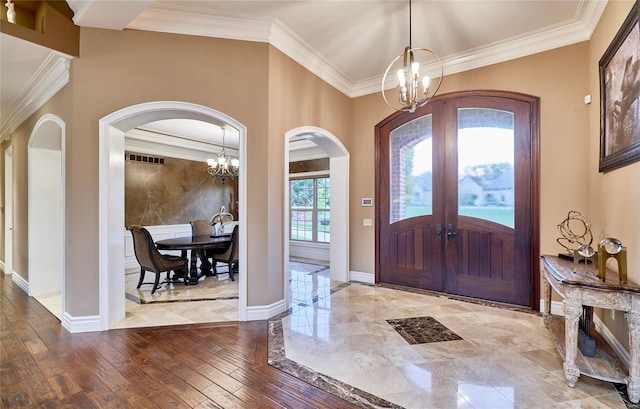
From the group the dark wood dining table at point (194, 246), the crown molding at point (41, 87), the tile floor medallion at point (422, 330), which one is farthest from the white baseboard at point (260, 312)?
the crown molding at point (41, 87)

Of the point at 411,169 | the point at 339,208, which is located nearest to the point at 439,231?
the point at 411,169

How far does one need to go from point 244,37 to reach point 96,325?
3.50m

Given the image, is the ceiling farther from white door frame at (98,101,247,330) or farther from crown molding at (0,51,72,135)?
white door frame at (98,101,247,330)

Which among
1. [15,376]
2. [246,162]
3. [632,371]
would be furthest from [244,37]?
[632,371]

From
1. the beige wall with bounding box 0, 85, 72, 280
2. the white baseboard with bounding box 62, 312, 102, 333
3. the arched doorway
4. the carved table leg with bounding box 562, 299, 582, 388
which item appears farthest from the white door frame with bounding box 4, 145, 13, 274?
the carved table leg with bounding box 562, 299, 582, 388

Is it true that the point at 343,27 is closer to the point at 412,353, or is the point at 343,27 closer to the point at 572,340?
the point at 412,353

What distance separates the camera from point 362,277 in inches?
197

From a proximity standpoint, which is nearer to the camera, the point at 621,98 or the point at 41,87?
the point at 621,98

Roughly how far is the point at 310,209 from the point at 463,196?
14.6 ft

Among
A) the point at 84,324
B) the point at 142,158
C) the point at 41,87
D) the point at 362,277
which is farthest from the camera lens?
the point at 142,158

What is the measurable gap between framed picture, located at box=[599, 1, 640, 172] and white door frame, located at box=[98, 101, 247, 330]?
342 cm

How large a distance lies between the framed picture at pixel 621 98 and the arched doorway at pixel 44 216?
640 cm

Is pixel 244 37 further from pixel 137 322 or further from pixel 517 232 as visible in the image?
pixel 517 232

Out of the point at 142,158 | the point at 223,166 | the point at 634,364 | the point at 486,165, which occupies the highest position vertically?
the point at 142,158
